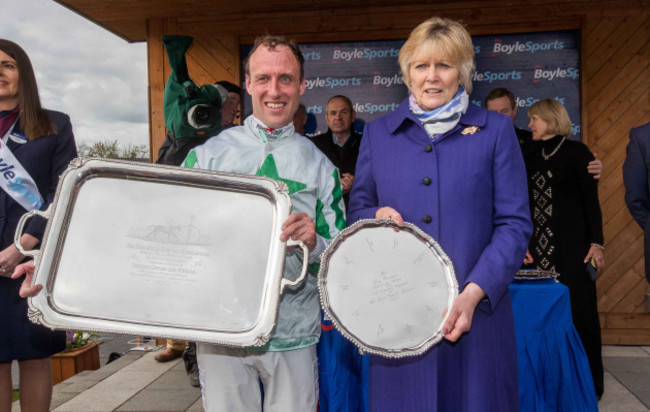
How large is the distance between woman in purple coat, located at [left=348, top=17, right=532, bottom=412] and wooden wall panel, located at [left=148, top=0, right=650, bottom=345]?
3824 millimetres

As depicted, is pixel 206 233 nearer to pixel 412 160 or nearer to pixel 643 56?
pixel 412 160

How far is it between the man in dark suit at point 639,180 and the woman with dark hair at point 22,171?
2793 millimetres

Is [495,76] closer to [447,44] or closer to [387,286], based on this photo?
[447,44]

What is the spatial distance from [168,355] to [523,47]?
413 centimetres

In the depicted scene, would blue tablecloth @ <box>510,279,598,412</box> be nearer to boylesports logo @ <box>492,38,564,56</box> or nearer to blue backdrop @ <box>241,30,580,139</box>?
blue backdrop @ <box>241,30,580,139</box>

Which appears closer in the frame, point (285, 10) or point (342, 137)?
point (342, 137)

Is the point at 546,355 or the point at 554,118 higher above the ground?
the point at 554,118

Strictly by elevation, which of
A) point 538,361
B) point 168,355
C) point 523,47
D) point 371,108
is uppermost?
point 523,47

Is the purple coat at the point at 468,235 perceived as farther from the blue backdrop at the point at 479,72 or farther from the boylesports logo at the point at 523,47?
the boylesports logo at the point at 523,47

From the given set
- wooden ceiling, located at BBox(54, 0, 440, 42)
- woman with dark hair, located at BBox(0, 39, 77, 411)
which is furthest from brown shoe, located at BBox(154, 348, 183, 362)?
wooden ceiling, located at BBox(54, 0, 440, 42)

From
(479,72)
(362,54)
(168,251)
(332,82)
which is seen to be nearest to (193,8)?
(332,82)

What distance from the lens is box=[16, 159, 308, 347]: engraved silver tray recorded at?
141 cm

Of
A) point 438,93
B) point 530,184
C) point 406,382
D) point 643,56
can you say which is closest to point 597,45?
point 643,56

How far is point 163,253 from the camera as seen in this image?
4.75ft
